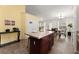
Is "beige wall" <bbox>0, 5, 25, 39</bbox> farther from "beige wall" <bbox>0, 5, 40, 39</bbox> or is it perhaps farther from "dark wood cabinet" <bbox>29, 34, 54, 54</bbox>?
"dark wood cabinet" <bbox>29, 34, 54, 54</bbox>

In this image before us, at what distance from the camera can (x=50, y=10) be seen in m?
2.27

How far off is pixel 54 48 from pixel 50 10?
75 centimetres

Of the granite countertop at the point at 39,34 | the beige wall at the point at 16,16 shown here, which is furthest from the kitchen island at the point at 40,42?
the beige wall at the point at 16,16

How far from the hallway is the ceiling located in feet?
1.61

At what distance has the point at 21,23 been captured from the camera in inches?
88.5

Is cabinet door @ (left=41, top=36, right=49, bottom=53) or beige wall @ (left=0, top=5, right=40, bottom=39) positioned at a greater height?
beige wall @ (left=0, top=5, right=40, bottom=39)

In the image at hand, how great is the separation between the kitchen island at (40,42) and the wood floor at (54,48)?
10 centimetres

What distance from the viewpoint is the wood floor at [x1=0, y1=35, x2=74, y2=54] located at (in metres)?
2.21

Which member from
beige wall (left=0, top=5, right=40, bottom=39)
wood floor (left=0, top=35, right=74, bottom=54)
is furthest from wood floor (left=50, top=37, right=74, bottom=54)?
beige wall (left=0, top=5, right=40, bottom=39)

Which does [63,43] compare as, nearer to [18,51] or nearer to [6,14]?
[18,51]

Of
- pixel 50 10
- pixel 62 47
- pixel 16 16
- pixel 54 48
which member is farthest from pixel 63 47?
pixel 16 16

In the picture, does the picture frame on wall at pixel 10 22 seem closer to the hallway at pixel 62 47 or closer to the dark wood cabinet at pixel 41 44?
the dark wood cabinet at pixel 41 44

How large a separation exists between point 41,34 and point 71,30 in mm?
582

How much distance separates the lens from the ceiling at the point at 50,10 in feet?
7.30
